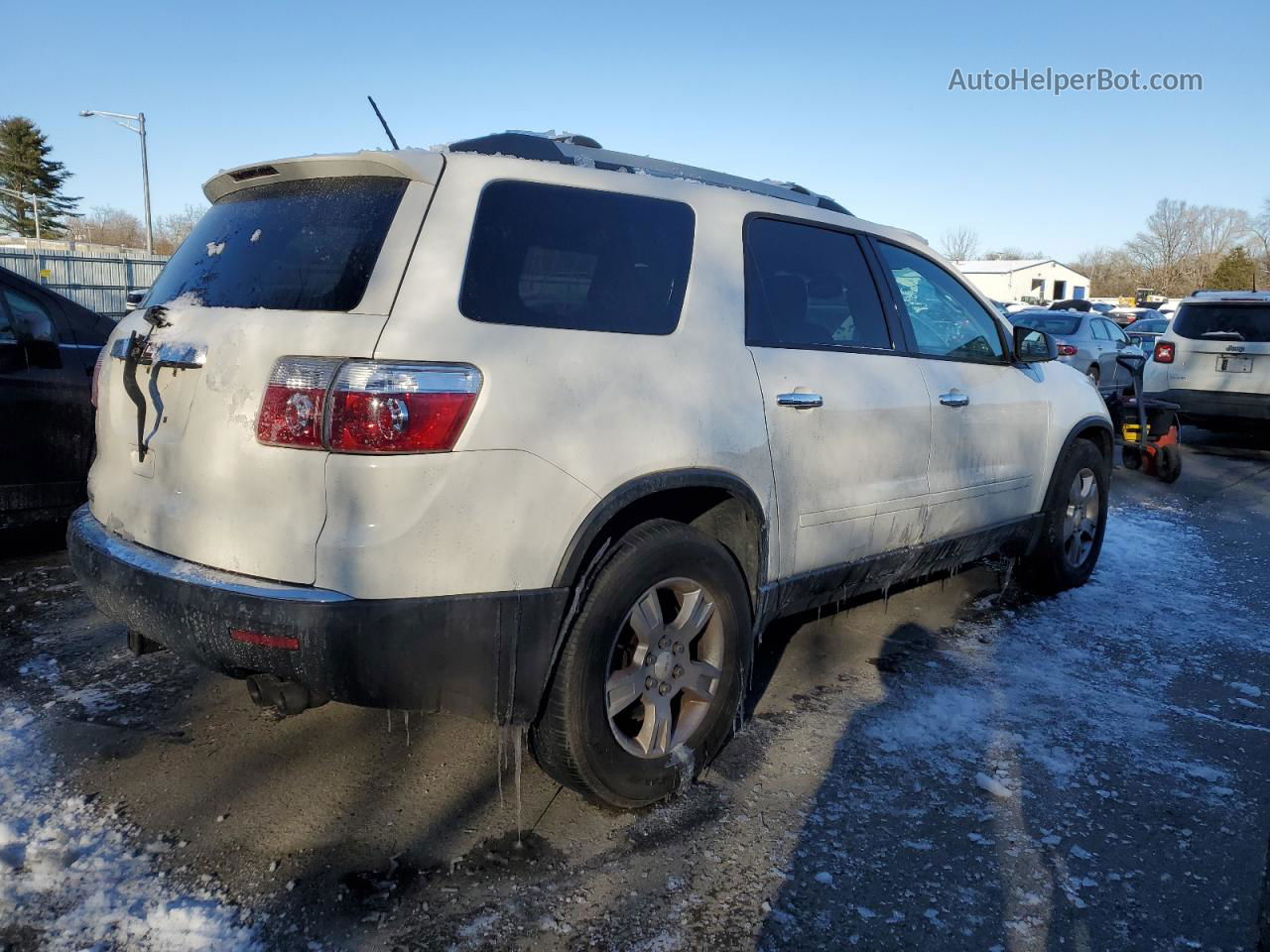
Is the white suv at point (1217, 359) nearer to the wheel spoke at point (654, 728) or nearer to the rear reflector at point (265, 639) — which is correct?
the wheel spoke at point (654, 728)

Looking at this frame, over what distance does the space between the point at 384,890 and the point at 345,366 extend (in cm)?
137

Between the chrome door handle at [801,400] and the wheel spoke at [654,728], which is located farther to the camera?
the chrome door handle at [801,400]

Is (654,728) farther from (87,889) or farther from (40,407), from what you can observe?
(40,407)

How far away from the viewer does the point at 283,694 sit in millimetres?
2662

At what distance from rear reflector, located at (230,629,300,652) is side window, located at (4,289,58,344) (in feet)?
11.7

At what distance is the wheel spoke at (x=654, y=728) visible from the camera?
9.78ft

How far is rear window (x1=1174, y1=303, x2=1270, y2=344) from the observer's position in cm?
1098

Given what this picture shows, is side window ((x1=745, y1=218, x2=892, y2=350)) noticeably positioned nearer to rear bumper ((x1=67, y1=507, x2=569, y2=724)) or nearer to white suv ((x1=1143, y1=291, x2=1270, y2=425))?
rear bumper ((x1=67, y1=507, x2=569, y2=724))

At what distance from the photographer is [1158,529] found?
7.23 meters

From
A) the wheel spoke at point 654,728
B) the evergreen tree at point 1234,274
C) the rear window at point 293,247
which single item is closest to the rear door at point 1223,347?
the wheel spoke at point 654,728

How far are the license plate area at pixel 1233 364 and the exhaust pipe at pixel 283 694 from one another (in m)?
11.5

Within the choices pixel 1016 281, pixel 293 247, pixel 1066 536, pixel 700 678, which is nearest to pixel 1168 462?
pixel 1066 536

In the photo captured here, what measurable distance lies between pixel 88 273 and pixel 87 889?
27130mm

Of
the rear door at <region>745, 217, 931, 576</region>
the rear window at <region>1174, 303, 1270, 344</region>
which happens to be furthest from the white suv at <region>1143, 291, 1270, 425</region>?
the rear door at <region>745, 217, 931, 576</region>
